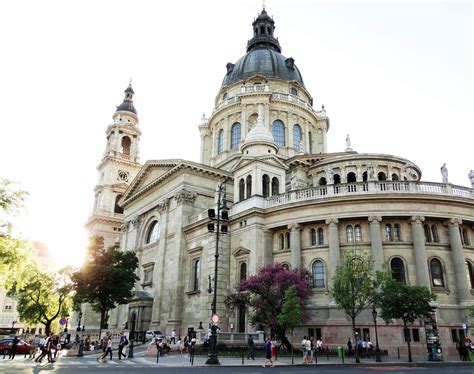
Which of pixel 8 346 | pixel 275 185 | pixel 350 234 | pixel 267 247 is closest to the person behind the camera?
pixel 350 234

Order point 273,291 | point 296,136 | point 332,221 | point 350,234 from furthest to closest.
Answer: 1. point 296,136
2. point 350,234
3. point 332,221
4. point 273,291

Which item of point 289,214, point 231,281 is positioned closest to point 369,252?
point 289,214

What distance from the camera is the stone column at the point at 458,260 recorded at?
2955cm

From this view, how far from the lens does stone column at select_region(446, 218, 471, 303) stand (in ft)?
96.9

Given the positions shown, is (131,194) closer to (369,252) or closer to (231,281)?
(231,281)

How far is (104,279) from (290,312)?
20.6 meters

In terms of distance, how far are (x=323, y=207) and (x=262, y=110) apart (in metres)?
26.2

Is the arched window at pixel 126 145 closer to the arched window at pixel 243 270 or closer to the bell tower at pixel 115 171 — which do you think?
the bell tower at pixel 115 171

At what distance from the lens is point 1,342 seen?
33.6 metres

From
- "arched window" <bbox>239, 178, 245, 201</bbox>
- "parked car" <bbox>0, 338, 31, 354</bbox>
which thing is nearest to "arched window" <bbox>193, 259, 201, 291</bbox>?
"arched window" <bbox>239, 178, 245, 201</bbox>

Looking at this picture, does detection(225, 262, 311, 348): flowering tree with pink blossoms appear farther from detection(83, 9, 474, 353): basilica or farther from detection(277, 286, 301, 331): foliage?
detection(83, 9, 474, 353): basilica

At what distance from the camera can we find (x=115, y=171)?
70812mm

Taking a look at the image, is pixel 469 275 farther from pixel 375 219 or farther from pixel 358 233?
pixel 358 233

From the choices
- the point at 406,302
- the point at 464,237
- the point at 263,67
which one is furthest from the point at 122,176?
the point at 406,302
